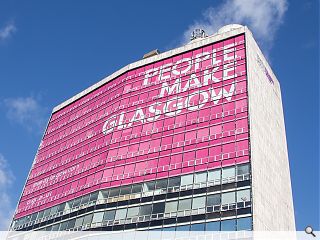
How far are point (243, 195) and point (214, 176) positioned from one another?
540cm

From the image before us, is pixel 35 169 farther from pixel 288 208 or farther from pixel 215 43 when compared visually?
pixel 288 208

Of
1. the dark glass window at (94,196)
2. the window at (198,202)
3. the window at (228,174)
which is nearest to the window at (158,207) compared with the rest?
the window at (198,202)

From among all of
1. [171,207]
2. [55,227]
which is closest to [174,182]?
[171,207]

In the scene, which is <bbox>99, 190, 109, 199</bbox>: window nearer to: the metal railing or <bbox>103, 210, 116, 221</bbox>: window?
the metal railing

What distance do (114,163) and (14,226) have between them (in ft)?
85.1

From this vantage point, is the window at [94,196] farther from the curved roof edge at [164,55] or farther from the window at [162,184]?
the curved roof edge at [164,55]

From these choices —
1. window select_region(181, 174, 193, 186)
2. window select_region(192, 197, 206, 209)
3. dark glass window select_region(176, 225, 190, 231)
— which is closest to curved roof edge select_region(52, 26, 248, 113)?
window select_region(181, 174, 193, 186)

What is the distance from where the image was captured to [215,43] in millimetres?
75125

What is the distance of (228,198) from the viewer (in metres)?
54.9

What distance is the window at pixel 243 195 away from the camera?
53.5 metres

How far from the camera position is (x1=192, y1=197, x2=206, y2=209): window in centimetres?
5616

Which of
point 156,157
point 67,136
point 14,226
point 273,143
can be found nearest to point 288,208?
point 273,143

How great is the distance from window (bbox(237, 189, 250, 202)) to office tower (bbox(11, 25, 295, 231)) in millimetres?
128

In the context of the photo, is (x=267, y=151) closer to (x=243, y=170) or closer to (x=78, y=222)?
(x=243, y=170)
